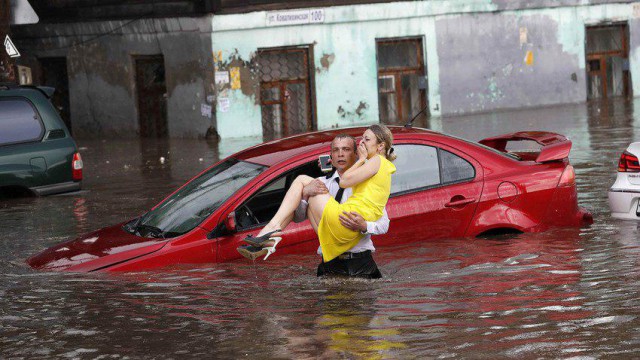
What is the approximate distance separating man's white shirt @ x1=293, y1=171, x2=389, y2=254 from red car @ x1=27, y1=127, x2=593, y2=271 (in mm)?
481

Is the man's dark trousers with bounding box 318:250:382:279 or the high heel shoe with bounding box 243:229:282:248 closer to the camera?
the high heel shoe with bounding box 243:229:282:248

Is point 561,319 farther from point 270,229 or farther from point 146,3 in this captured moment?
point 146,3

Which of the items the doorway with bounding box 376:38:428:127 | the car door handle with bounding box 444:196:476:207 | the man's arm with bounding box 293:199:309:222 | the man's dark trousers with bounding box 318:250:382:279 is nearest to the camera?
the man's dark trousers with bounding box 318:250:382:279

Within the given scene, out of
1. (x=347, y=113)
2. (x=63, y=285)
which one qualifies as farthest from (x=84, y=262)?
(x=347, y=113)

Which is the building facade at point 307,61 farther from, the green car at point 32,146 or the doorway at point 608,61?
the green car at point 32,146

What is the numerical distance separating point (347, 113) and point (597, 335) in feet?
77.8

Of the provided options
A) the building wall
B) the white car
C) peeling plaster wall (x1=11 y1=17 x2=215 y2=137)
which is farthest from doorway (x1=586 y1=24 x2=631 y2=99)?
the white car

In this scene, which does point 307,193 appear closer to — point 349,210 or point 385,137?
point 349,210

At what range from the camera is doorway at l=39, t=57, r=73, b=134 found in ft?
104

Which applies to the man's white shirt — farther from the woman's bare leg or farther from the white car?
the white car

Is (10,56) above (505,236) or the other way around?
above

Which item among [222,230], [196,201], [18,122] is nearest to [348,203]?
[222,230]

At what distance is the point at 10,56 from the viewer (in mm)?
19562

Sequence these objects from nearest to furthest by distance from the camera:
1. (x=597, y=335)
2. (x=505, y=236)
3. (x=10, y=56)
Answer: (x=597, y=335)
(x=505, y=236)
(x=10, y=56)
